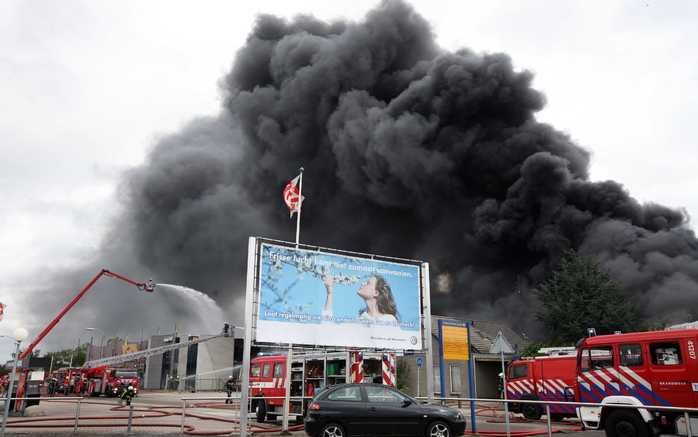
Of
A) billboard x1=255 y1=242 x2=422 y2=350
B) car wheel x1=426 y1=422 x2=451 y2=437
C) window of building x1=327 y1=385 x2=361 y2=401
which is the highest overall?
billboard x1=255 y1=242 x2=422 y2=350

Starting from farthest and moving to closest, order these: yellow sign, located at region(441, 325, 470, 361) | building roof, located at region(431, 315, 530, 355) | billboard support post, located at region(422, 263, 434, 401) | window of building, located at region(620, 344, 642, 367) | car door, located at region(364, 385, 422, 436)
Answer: building roof, located at region(431, 315, 530, 355) < billboard support post, located at region(422, 263, 434, 401) < yellow sign, located at region(441, 325, 470, 361) < window of building, located at region(620, 344, 642, 367) < car door, located at region(364, 385, 422, 436)

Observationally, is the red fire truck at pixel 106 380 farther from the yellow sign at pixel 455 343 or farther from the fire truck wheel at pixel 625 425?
the fire truck wheel at pixel 625 425

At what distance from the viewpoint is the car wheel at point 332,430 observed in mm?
9078

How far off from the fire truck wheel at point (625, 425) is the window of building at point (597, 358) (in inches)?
59.0

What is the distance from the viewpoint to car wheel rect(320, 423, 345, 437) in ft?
29.8

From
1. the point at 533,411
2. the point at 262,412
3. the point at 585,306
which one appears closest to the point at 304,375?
the point at 262,412

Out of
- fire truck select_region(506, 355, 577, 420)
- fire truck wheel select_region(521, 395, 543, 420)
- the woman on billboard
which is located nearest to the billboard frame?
the woman on billboard

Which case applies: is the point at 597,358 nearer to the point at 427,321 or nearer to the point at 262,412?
the point at 427,321

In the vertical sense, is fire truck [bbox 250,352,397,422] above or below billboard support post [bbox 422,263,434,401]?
below

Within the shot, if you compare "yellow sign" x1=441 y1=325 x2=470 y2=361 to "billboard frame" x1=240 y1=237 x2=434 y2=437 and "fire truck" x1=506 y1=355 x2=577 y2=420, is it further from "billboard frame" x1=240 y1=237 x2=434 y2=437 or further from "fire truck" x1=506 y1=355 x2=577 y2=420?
"fire truck" x1=506 y1=355 x2=577 y2=420

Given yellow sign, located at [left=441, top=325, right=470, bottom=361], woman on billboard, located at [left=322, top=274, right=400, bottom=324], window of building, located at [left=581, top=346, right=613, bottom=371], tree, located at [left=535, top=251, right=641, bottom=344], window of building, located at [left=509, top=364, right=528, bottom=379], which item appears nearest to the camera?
window of building, located at [left=581, top=346, right=613, bottom=371]

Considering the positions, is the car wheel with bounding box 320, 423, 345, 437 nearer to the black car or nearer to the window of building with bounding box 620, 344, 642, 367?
the black car

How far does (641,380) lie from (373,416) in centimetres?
553

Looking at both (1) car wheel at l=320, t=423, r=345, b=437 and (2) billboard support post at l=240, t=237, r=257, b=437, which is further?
(2) billboard support post at l=240, t=237, r=257, b=437
